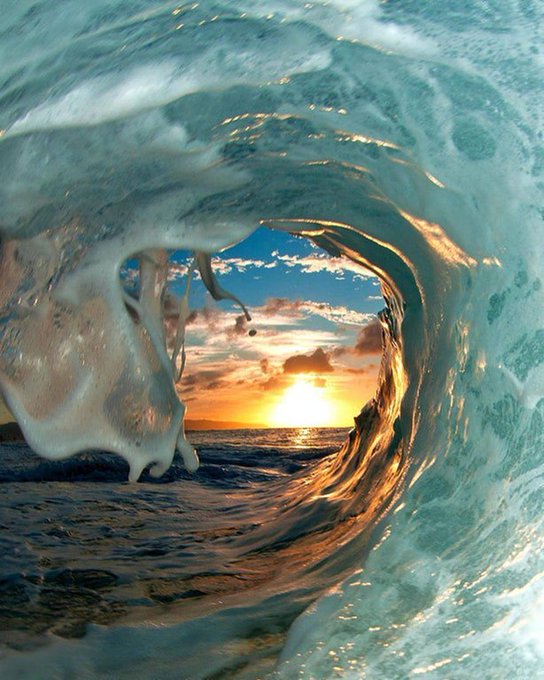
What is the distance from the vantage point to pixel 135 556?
4223 millimetres

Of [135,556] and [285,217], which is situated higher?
[285,217]

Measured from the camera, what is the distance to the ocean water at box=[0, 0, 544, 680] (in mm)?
2137

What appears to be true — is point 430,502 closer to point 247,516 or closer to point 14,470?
point 247,516

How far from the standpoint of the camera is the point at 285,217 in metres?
3.60

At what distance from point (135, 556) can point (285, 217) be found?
222 centimetres

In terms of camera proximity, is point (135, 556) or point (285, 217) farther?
point (135, 556)

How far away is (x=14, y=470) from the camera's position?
960 centimetres

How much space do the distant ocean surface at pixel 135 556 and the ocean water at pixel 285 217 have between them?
0.05 metres

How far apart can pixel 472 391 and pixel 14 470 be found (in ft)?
27.8

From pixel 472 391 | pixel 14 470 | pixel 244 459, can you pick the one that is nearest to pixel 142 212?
pixel 472 391

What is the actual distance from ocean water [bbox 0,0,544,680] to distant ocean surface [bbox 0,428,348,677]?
0.05 metres

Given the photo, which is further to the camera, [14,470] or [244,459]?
[244,459]

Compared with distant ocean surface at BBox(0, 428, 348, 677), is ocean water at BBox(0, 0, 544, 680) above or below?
above

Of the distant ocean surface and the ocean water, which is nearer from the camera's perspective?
the ocean water
